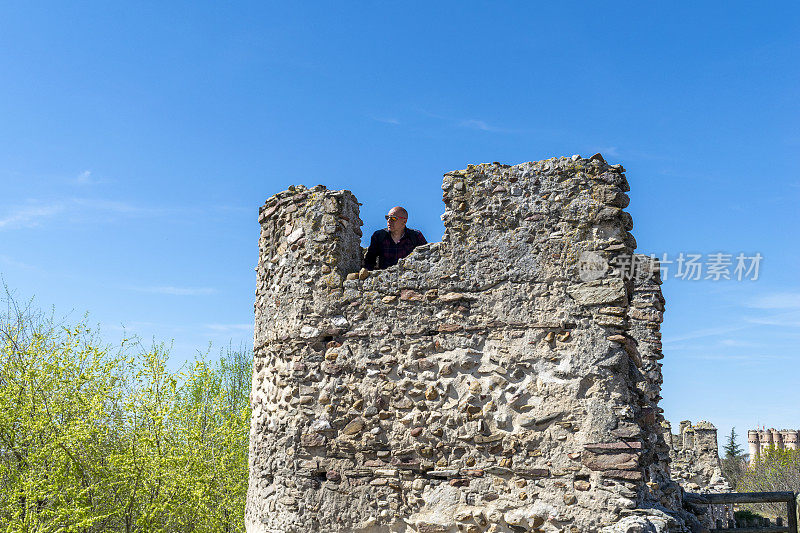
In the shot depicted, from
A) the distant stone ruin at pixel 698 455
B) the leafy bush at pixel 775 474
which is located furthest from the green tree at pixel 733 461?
the distant stone ruin at pixel 698 455

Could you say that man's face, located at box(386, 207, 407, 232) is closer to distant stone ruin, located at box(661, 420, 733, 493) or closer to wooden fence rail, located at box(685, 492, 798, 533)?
wooden fence rail, located at box(685, 492, 798, 533)

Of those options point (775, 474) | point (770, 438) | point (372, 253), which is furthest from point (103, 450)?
point (770, 438)

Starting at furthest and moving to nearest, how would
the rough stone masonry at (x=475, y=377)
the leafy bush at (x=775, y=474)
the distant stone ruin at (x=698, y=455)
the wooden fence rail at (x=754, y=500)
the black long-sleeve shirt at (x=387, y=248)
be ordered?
1. the leafy bush at (x=775, y=474)
2. the distant stone ruin at (x=698, y=455)
3. the black long-sleeve shirt at (x=387, y=248)
4. the wooden fence rail at (x=754, y=500)
5. the rough stone masonry at (x=475, y=377)

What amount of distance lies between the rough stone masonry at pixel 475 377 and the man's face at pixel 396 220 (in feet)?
1.80

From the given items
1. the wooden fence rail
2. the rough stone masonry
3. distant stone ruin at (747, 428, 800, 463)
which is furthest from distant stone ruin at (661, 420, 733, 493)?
distant stone ruin at (747, 428, 800, 463)

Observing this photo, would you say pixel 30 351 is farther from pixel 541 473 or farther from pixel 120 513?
pixel 541 473

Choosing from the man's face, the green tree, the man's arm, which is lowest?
the green tree

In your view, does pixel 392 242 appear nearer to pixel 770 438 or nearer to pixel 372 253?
pixel 372 253

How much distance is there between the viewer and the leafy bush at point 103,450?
13508 millimetres

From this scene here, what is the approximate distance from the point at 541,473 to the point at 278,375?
2670mm

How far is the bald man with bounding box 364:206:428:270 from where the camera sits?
23.7 ft

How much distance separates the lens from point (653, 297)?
28.0ft

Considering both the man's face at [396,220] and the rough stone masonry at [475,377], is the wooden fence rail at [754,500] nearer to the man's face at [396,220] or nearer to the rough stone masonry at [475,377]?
the rough stone masonry at [475,377]

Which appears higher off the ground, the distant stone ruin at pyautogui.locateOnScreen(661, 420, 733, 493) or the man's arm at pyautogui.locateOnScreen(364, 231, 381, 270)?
the man's arm at pyautogui.locateOnScreen(364, 231, 381, 270)
